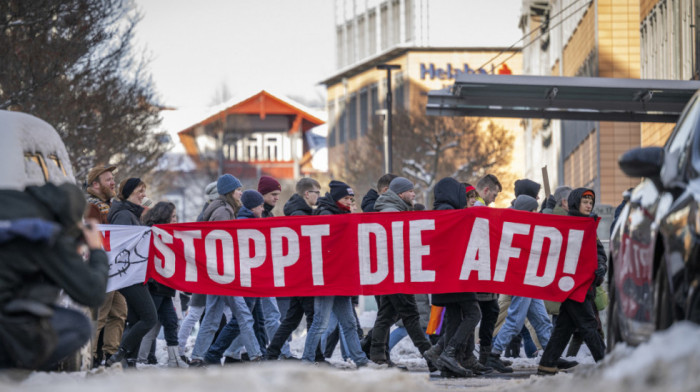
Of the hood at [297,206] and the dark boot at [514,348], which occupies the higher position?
the hood at [297,206]

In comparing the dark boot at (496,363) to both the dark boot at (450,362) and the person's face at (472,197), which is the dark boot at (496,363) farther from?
the person's face at (472,197)

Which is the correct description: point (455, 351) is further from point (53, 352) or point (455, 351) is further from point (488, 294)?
point (53, 352)

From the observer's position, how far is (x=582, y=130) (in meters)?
44.4

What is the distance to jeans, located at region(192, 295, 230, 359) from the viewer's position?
42.5 ft

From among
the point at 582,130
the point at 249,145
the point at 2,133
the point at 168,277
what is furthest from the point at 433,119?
the point at 2,133

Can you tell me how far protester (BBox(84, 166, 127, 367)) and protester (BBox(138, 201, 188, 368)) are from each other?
98 centimetres

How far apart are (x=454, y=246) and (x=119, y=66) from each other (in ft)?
72.2

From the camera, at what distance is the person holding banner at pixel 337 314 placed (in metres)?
12.2

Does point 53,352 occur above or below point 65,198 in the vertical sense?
below

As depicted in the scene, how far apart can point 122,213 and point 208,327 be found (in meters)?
1.44

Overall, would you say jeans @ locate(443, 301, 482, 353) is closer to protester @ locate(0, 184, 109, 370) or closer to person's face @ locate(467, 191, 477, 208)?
person's face @ locate(467, 191, 477, 208)

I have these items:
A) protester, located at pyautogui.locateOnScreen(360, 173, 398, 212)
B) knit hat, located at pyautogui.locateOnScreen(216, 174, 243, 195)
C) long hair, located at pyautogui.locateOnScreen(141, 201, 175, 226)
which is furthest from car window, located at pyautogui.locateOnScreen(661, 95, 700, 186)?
long hair, located at pyautogui.locateOnScreen(141, 201, 175, 226)

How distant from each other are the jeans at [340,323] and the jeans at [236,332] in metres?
0.62

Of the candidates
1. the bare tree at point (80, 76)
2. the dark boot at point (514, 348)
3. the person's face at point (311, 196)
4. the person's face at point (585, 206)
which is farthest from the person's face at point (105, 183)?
the bare tree at point (80, 76)
